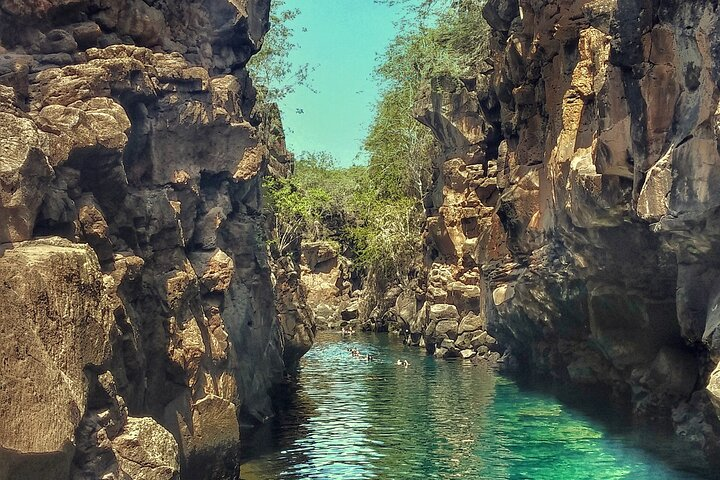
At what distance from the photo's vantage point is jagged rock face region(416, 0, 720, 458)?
1319 centimetres

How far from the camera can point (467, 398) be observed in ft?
89.3

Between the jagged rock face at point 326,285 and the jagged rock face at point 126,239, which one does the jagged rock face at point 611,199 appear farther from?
the jagged rock face at point 326,285

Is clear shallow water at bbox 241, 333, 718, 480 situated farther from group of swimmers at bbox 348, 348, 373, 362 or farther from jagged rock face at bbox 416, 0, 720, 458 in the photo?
group of swimmers at bbox 348, 348, 373, 362

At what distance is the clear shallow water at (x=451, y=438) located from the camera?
16.8m

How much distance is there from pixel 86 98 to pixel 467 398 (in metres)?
18.2

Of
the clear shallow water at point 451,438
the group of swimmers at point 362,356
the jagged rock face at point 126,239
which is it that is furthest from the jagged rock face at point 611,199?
the jagged rock face at point 126,239

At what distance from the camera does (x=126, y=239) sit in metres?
14.0

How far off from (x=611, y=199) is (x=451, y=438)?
7.74 meters

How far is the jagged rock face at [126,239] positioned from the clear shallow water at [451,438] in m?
2.08

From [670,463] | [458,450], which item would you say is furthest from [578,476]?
[458,450]

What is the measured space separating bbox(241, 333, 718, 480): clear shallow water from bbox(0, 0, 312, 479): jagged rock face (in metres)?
2.08

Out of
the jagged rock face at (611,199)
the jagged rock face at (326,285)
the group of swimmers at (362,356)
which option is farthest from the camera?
the jagged rock face at (326,285)

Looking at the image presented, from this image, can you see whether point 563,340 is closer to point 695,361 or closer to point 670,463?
point 695,361

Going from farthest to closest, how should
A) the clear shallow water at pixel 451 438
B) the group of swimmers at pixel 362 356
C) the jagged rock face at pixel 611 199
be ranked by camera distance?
the group of swimmers at pixel 362 356
the clear shallow water at pixel 451 438
the jagged rock face at pixel 611 199
